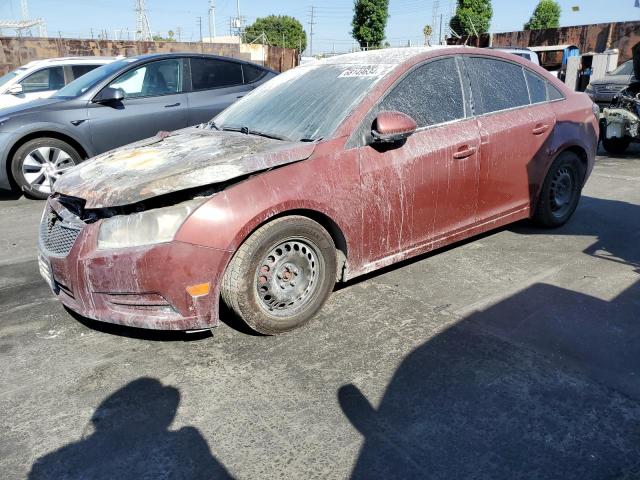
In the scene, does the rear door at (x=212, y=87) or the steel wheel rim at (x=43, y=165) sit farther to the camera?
the rear door at (x=212, y=87)

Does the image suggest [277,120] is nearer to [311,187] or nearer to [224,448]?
[311,187]

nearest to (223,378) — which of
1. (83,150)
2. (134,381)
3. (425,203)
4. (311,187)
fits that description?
(134,381)

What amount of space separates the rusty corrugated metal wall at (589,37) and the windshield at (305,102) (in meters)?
24.1

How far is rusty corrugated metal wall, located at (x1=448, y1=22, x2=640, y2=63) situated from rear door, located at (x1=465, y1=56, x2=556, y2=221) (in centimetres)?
2278

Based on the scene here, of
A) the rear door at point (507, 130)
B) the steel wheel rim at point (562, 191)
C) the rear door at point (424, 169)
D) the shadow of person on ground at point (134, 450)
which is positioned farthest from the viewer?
the steel wheel rim at point (562, 191)

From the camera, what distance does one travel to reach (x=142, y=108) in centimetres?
698

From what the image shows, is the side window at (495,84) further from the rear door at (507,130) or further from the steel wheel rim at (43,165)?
the steel wheel rim at (43,165)

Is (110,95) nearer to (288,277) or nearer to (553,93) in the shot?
(288,277)

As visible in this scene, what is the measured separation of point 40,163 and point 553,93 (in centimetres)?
589

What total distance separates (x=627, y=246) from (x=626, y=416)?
2.70 m

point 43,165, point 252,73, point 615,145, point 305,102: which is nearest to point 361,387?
point 305,102

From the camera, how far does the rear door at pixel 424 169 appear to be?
11.5ft

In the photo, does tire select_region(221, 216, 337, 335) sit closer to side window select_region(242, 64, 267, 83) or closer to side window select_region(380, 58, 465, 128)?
side window select_region(380, 58, 465, 128)

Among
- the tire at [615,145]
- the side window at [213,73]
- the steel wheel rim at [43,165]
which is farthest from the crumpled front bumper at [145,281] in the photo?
the tire at [615,145]
